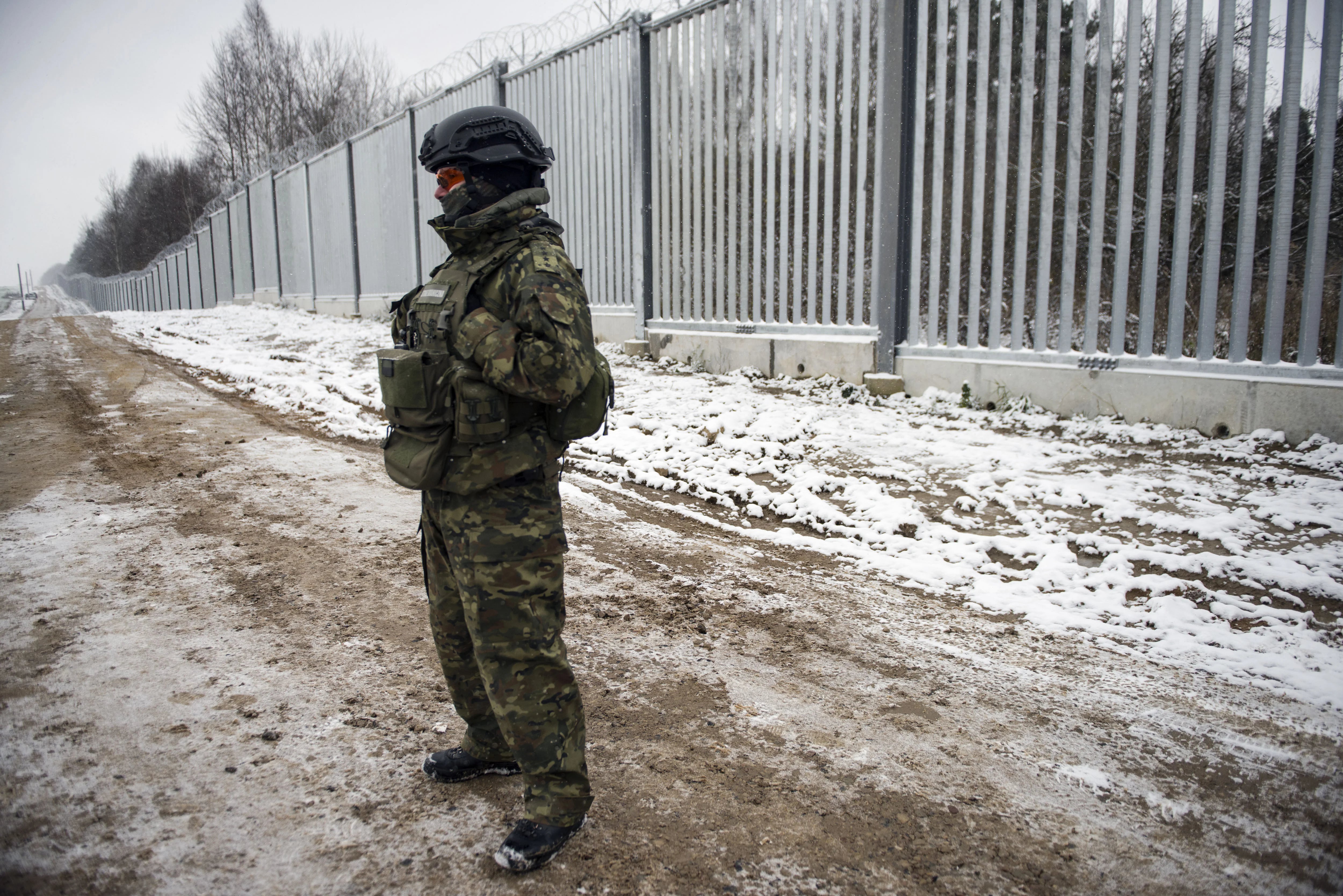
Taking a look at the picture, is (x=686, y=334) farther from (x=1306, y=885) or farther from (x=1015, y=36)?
(x=1306, y=885)

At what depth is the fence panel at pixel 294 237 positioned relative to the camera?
65.9 feet

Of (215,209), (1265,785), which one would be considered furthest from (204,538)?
(215,209)

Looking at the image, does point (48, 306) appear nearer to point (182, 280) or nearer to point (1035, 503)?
point (182, 280)

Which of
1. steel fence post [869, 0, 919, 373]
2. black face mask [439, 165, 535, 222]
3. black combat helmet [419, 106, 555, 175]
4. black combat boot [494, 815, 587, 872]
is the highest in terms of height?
steel fence post [869, 0, 919, 373]

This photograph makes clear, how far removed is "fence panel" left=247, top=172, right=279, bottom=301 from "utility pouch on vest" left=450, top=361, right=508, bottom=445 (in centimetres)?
2395

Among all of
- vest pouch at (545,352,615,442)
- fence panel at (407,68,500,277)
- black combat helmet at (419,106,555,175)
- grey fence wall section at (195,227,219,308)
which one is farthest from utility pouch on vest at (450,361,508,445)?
grey fence wall section at (195,227,219,308)

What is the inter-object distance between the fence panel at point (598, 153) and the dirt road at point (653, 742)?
6678mm

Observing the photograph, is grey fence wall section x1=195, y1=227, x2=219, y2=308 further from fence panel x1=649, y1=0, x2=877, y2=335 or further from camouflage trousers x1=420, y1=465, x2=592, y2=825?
camouflage trousers x1=420, y1=465, x2=592, y2=825

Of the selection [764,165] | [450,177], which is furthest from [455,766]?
[764,165]

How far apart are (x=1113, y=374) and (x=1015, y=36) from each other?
109 inches

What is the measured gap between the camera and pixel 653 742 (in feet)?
7.88

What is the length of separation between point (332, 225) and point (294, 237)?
3656 mm

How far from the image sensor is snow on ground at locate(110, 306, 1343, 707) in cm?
319

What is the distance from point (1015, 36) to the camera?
609cm
